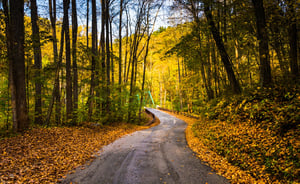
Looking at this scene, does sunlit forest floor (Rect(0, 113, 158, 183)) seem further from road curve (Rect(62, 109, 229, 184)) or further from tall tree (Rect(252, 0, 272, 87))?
tall tree (Rect(252, 0, 272, 87))

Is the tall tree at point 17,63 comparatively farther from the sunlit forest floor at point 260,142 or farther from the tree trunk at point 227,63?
the tree trunk at point 227,63

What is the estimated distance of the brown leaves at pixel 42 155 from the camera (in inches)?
166

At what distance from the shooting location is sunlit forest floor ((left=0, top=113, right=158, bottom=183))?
4.21m

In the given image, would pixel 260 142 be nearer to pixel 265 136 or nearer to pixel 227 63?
pixel 265 136

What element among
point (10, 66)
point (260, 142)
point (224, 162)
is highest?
point (10, 66)

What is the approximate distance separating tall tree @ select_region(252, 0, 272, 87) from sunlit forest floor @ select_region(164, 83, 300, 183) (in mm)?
780

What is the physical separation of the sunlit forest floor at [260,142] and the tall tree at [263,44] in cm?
78

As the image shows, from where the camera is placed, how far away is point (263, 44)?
6949mm

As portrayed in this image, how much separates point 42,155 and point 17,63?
4.03 metres

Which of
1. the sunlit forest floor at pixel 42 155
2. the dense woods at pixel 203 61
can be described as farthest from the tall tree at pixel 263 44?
the sunlit forest floor at pixel 42 155

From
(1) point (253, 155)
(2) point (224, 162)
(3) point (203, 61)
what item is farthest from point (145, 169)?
(3) point (203, 61)

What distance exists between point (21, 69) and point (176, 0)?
1097cm

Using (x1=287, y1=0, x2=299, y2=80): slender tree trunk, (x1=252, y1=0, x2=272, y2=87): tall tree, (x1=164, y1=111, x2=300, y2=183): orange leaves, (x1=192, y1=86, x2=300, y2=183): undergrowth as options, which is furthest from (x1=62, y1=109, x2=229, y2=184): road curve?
(x1=287, y1=0, x2=299, y2=80): slender tree trunk

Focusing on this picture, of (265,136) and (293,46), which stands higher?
(293,46)
